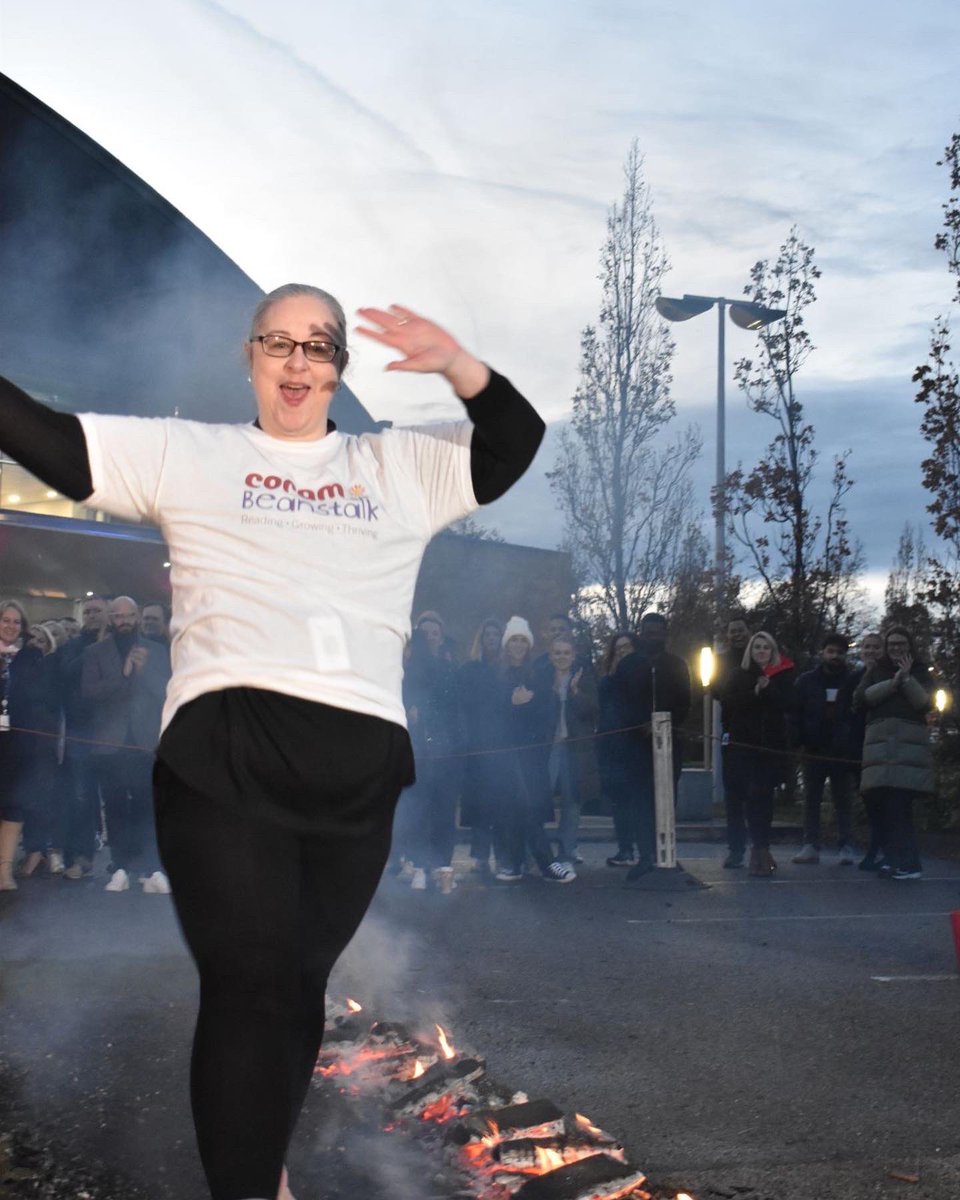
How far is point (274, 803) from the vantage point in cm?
240

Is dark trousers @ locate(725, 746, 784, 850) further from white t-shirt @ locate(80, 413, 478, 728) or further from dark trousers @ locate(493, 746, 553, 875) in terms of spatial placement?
white t-shirt @ locate(80, 413, 478, 728)

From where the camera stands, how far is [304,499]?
253cm

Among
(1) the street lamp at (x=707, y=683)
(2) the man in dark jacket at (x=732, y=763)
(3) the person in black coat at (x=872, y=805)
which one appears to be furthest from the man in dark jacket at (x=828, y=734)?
(1) the street lamp at (x=707, y=683)

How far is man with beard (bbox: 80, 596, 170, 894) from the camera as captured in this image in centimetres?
931

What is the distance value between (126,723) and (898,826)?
563 centimetres

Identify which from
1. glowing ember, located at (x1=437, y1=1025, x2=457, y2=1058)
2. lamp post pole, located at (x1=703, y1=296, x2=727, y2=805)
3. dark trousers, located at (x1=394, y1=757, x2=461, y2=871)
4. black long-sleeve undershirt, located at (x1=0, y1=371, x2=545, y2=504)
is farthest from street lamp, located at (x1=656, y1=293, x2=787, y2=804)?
black long-sleeve undershirt, located at (x1=0, y1=371, x2=545, y2=504)

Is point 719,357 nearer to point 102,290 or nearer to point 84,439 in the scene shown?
point 102,290

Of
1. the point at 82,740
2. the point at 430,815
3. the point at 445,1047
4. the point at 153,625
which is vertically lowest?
the point at 445,1047

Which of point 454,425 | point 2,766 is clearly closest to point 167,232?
point 2,766

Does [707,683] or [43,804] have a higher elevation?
[707,683]

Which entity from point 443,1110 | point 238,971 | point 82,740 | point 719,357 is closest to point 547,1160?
point 443,1110

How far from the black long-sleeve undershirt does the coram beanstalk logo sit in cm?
22

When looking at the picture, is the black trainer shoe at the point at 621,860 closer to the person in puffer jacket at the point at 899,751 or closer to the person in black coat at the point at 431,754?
the person in black coat at the point at 431,754

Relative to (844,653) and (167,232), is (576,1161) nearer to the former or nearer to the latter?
(844,653)
